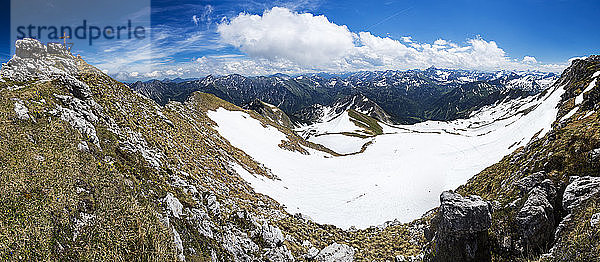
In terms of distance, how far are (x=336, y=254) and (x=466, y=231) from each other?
29.9 ft

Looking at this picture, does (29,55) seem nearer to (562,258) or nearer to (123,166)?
(123,166)

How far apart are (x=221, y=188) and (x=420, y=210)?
2248 cm

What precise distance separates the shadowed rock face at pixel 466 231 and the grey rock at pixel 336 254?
684cm

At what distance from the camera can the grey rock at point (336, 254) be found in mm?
17714

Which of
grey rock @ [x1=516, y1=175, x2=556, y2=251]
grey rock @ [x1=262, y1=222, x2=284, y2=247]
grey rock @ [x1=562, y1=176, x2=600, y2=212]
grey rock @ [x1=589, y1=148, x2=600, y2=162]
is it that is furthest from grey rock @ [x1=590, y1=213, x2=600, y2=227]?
grey rock @ [x1=262, y1=222, x2=284, y2=247]

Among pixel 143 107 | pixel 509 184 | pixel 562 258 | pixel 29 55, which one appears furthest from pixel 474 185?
pixel 29 55

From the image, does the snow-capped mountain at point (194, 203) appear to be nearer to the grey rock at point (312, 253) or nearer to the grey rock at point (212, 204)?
the grey rock at point (212, 204)

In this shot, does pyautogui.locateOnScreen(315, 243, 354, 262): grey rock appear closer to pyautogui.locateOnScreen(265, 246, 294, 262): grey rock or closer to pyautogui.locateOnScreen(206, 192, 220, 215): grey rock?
pyautogui.locateOnScreen(265, 246, 294, 262): grey rock

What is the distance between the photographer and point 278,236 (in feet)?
58.5

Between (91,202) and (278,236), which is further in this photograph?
(278,236)

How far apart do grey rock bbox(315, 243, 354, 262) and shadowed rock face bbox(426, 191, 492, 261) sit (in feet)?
22.4

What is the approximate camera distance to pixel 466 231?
1284cm

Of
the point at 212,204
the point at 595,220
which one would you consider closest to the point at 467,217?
the point at 595,220

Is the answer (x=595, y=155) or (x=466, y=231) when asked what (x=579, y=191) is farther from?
(x=466, y=231)
